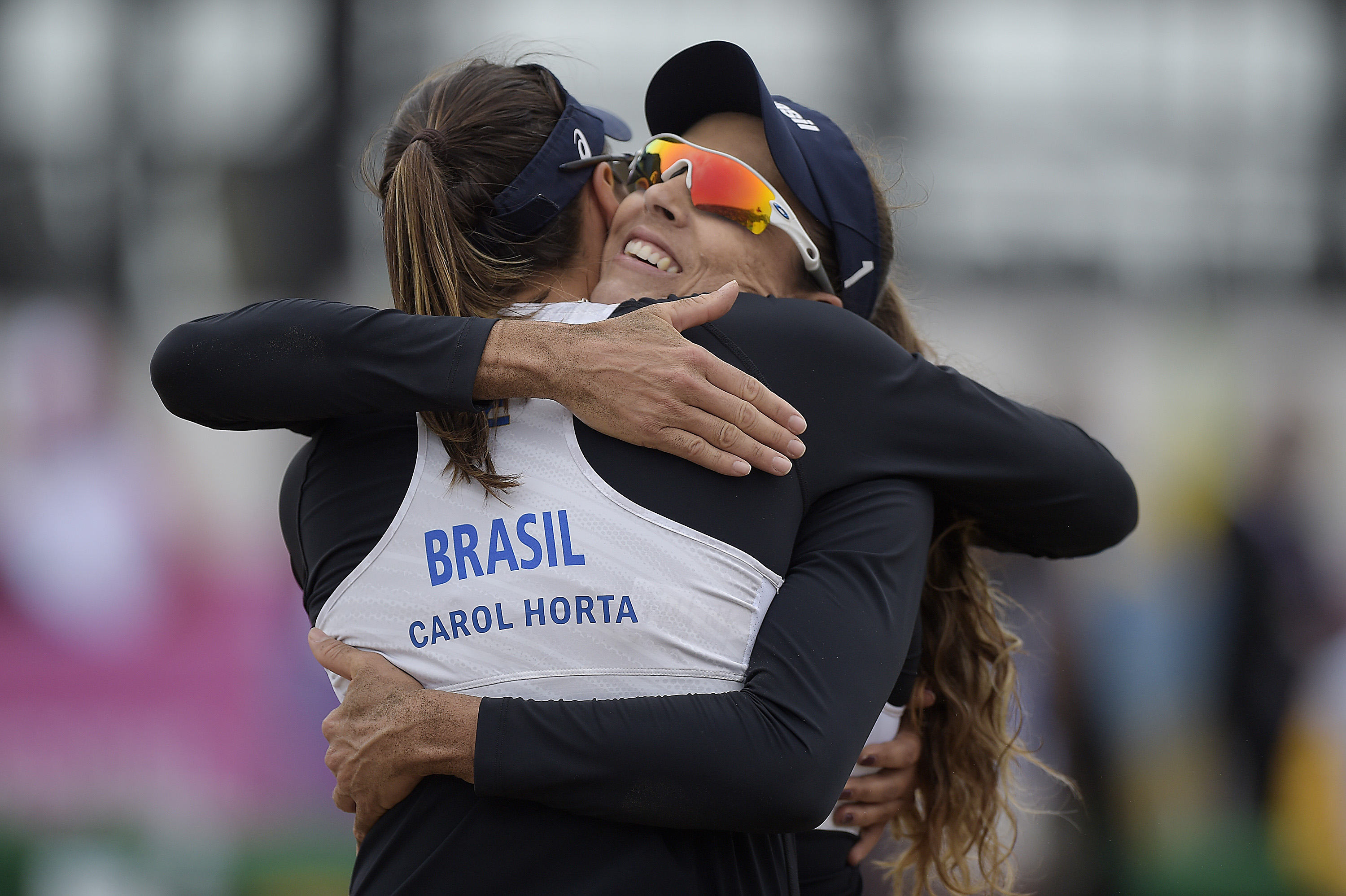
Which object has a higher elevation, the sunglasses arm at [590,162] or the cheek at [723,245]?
the sunglasses arm at [590,162]

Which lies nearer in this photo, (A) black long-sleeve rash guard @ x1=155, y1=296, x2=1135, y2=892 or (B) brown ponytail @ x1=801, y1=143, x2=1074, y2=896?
(A) black long-sleeve rash guard @ x1=155, y1=296, x2=1135, y2=892

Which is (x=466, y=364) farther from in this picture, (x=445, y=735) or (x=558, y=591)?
(x=445, y=735)

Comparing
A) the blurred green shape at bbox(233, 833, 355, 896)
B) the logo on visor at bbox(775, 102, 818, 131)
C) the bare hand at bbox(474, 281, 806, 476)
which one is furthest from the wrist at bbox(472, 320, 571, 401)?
the blurred green shape at bbox(233, 833, 355, 896)

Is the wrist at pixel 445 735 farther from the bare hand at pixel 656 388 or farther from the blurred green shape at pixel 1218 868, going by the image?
the blurred green shape at pixel 1218 868

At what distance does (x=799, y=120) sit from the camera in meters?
2.17

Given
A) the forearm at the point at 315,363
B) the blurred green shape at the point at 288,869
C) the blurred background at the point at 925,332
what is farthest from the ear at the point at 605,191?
the blurred green shape at the point at 288,869

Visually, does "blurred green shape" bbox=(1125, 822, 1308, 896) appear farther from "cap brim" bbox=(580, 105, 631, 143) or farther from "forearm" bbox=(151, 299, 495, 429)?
"forearm" bbox=(151, 299, 495, 429)

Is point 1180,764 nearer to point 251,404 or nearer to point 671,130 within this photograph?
point 671,130

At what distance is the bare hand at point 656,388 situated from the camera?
4.81 feet

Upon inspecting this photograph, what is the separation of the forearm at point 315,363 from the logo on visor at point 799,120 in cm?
89

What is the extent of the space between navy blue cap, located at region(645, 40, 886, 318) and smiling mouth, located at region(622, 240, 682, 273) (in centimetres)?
28

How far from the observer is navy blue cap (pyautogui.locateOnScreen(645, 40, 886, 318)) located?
207cm

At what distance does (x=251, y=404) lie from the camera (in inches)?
61.3

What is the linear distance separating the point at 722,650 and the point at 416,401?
51 centimetres
